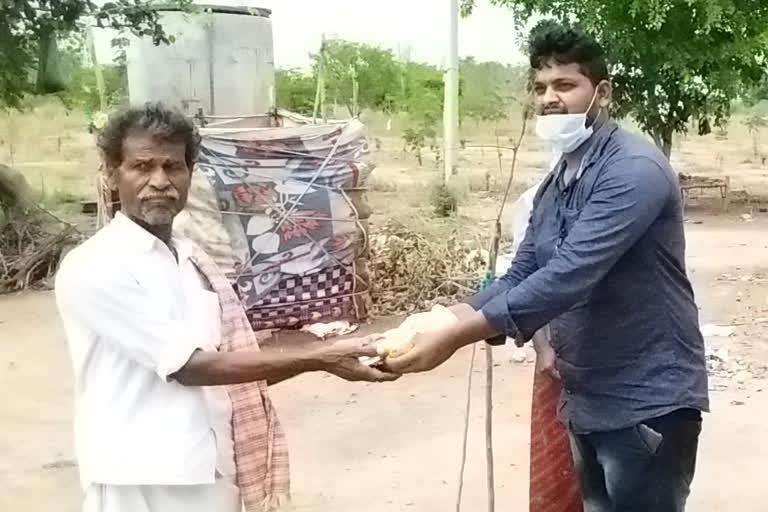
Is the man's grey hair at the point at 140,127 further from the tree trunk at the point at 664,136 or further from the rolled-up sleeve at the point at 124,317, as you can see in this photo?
the tree trunk at the point at 664,136

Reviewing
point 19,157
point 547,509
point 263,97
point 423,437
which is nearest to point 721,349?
point 423,437

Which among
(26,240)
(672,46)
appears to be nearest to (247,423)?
(26,240)

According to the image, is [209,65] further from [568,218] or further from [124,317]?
[124,317]

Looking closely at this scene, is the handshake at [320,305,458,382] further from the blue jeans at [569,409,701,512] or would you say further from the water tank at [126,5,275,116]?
the water tank at [126,5,275,116]

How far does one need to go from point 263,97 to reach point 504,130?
15.3 ft

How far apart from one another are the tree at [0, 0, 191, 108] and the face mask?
500 cm

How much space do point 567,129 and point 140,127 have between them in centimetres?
84

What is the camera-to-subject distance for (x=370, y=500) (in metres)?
3.92

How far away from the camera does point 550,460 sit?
109 inches

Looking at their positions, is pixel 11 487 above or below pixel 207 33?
below

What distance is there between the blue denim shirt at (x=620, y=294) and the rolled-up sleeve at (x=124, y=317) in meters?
0.61

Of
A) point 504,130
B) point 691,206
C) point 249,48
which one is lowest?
point 691,206

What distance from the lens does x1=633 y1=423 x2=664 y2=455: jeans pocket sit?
1.88 meters

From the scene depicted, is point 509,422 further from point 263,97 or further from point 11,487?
point 263,97
